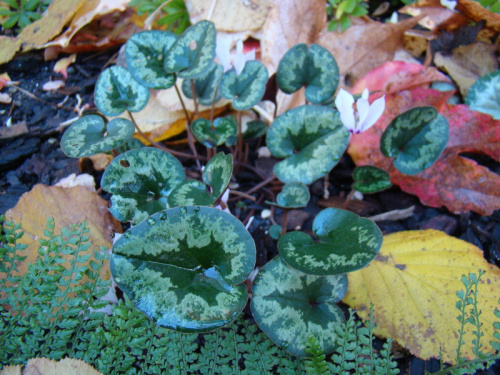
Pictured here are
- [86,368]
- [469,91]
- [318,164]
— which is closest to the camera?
[86,368]

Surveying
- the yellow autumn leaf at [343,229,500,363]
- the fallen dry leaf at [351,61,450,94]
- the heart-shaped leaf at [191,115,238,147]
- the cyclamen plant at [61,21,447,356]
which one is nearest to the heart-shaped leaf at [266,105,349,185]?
the cyclamen plant at [61,21,447,356]


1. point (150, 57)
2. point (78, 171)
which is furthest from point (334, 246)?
point (78, 171)

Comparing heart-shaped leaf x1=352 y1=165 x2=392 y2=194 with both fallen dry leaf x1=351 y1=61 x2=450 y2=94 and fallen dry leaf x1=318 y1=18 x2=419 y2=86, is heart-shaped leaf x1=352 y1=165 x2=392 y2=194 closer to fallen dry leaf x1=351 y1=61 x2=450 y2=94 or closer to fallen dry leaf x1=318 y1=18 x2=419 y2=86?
fallen dry leaf x1=351 y1=61 x2=450 y2=94

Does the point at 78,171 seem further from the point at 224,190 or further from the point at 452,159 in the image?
the point at 452,159

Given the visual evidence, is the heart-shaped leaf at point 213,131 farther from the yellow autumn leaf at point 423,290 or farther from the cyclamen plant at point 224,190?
the yellow autumn leaf at point 423,290

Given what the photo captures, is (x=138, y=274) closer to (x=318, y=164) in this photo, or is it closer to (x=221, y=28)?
(x=318, y=164)

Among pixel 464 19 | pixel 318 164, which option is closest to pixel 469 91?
pixel 464 19
